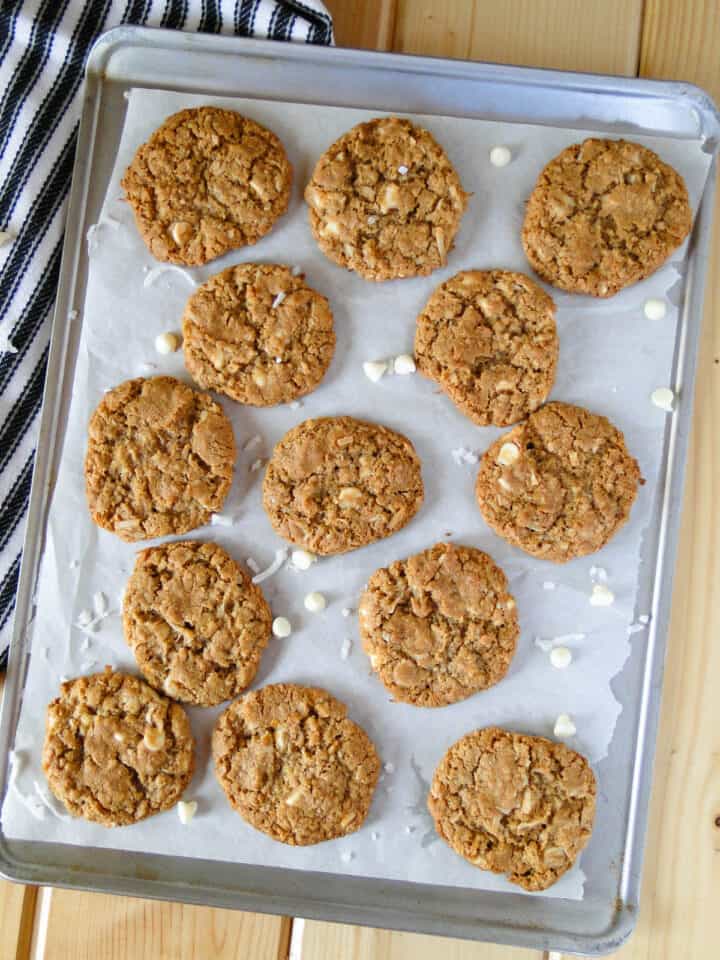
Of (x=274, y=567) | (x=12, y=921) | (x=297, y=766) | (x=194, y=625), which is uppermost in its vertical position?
(x=274, y=567)

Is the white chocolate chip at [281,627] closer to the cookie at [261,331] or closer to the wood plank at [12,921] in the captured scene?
the cookie at [261,331]

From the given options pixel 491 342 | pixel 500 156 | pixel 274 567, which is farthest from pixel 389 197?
→ pixel 274 567

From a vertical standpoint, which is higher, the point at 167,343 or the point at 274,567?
the point at 167,343

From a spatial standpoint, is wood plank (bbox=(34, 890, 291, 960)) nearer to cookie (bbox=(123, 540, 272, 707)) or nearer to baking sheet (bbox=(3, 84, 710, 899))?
baking sheet (bbox=(3, 84, 710, 899))

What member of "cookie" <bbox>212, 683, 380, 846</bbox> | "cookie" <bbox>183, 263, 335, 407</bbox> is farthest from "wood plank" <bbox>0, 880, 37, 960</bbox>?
"cookie" <bbox>183, 263, 335, 407</bbox>

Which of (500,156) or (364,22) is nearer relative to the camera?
(500,156)

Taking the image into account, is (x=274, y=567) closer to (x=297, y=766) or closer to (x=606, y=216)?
(x=297, y=766)
